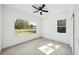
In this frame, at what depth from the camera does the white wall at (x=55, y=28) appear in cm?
415

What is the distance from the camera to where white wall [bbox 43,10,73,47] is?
163 inches

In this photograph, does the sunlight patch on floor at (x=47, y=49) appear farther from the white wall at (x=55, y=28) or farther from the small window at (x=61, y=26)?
the small window at (x=61, y=26)

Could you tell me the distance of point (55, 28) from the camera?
5.20 m

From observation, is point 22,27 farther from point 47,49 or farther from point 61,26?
point 61,26

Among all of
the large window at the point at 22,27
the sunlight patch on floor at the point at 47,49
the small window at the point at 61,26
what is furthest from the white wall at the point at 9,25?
the small window at the point at 61,26

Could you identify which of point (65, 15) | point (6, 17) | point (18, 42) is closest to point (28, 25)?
point (18, 42)

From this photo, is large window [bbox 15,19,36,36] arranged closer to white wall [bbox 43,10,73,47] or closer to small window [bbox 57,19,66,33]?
white wall [bbox 43,10,73,47]

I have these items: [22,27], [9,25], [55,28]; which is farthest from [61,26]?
[9,25]

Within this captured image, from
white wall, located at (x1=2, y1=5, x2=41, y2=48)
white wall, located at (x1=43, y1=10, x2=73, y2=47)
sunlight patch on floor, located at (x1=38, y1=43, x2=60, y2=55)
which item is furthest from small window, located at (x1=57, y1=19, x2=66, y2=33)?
white wall, located at (x1=2, y1=5, x2=41, y2=48)

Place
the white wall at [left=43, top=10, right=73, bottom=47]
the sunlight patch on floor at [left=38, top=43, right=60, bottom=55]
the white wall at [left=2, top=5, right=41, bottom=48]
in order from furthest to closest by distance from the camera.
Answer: the white wall at [left=43, top=10, right=73, bottom=47] → the white wall at [left=2, top=5, right=41, bottom=48] → the sunlight patch on floor at [left=38, top=43, right=60, bottom=55]

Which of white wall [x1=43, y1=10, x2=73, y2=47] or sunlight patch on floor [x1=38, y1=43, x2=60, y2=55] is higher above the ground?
white wall [x1=43, y1=10, x2=73, y2=47]

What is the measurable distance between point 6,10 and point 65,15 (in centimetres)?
344
